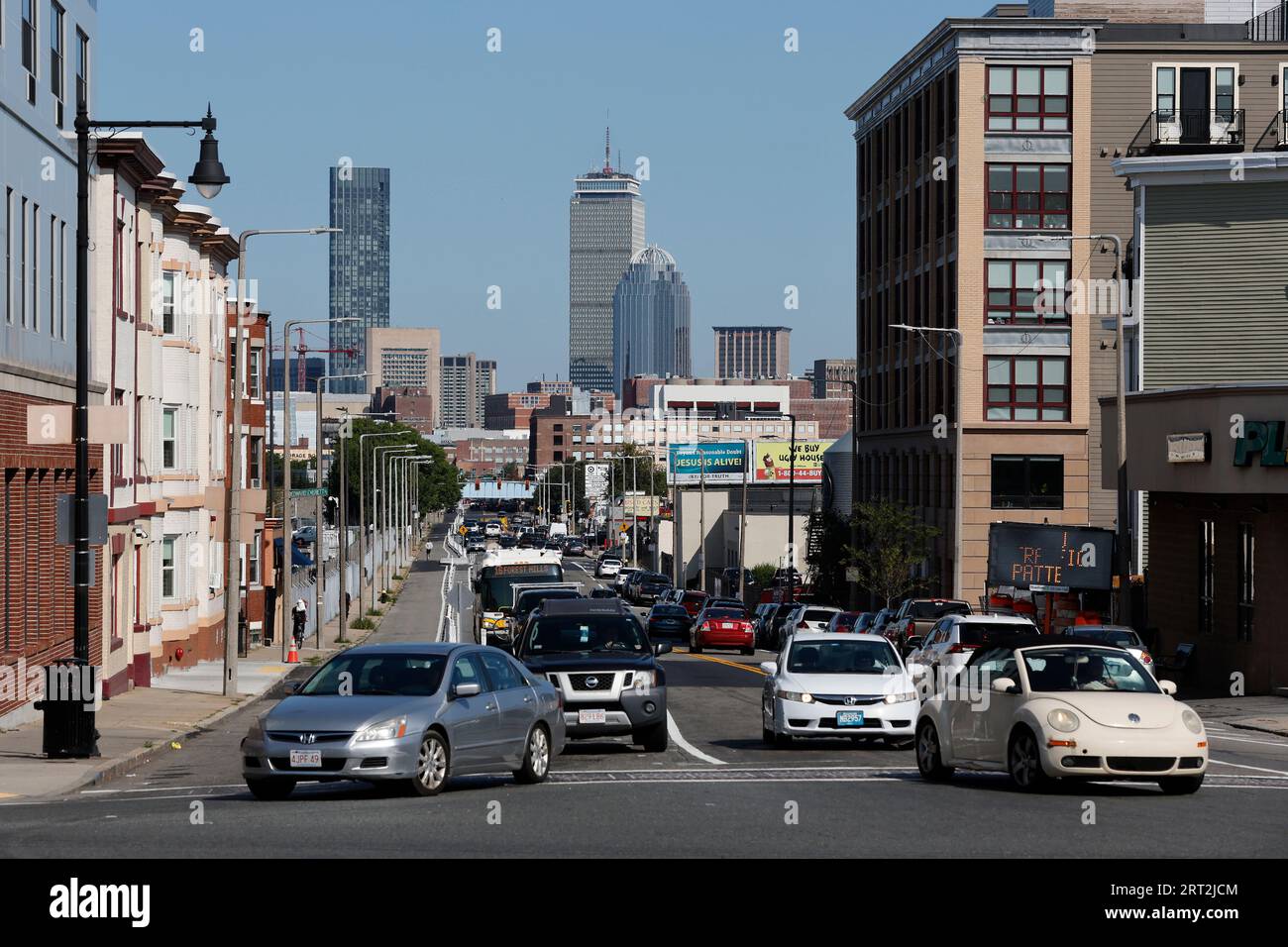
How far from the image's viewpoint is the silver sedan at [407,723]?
16.8 m

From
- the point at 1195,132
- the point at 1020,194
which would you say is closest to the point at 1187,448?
the point at 1195,132

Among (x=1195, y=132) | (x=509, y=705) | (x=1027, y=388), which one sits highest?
(x=1195, y=132)

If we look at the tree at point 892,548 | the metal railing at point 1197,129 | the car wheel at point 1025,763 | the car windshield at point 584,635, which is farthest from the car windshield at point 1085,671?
the tree at point 892,548

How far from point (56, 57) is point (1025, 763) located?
23.2 metres

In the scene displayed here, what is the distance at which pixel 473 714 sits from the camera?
59.0ft

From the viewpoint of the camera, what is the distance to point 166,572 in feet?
160

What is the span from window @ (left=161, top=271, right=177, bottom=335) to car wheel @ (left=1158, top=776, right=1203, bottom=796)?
35.3m

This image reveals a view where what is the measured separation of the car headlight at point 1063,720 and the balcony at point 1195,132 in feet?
155

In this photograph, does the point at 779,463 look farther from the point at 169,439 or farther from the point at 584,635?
the point at 584,635

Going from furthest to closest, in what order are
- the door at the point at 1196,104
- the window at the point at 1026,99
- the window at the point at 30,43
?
the window at the point at 1026,99, the door at the point at 1196,104, the window at the point at 30,43

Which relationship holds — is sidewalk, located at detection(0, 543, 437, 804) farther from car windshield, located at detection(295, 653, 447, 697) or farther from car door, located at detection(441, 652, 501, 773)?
car door, located at detection(441, 652, 501, 773)

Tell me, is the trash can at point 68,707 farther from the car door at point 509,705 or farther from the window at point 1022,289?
the window at point 1022,289
